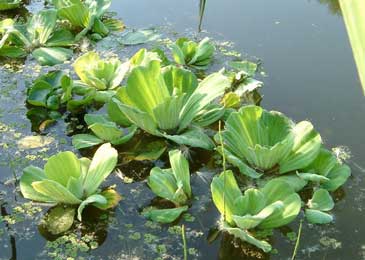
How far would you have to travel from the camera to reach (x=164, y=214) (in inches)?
65.2

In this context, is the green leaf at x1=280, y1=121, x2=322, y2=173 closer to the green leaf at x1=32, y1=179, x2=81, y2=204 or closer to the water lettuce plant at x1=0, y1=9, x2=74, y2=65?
the green leaf at x1=32, y1=179, x2=81, y2=204

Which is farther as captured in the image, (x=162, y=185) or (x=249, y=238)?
(x=162, y=185)

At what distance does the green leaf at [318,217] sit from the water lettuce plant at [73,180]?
2.11ft

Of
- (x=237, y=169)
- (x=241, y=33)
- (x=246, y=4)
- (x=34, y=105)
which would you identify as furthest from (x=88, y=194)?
(x=246, y=4)

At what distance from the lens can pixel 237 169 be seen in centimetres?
191

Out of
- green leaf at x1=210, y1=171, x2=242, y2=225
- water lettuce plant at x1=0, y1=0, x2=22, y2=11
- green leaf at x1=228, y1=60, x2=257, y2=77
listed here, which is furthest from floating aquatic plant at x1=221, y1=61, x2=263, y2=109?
water lettuce plant at x1=0, y1=0, x2=22, y2=11

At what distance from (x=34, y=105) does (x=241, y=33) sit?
1.24 metres

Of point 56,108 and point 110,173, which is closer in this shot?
point 110,173

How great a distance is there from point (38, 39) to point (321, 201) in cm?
182

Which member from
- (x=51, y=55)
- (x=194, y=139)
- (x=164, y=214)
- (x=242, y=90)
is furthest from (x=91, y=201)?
(x=51, y=55)

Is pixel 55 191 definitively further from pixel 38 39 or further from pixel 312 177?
pixel 38 39

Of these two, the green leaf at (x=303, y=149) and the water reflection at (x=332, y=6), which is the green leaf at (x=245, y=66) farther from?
the water reflection at (x=332, y=6)

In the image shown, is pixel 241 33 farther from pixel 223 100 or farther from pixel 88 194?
pixel 88 194

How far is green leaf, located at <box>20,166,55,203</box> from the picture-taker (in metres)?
1.72
